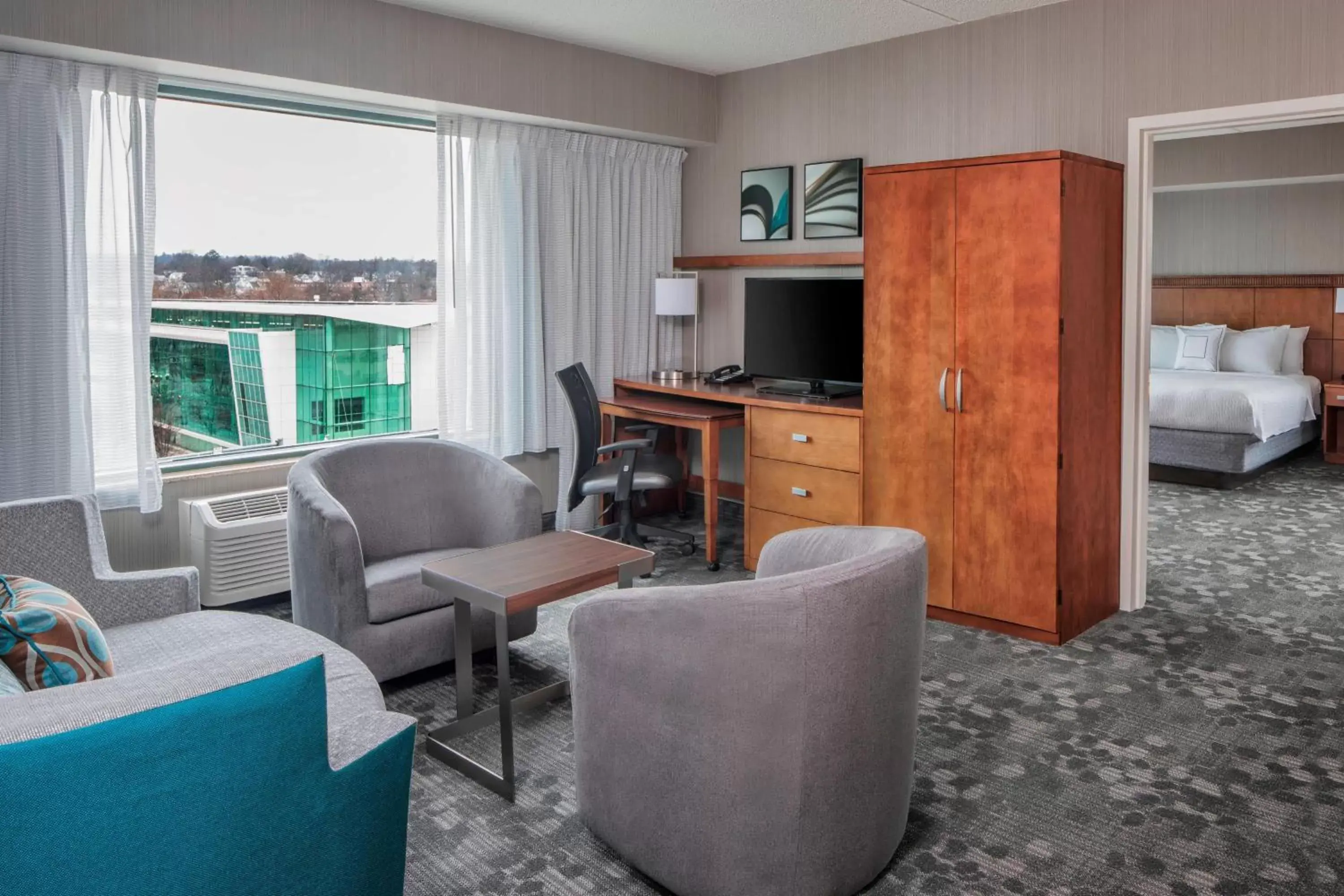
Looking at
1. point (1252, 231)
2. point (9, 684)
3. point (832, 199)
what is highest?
point (1252, 231)

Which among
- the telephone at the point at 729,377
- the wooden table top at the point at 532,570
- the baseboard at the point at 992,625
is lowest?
the baseboard at the point at 992,625

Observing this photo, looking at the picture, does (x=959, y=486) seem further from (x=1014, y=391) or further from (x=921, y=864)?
(x=921, y=864)

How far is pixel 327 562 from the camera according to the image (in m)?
3.21

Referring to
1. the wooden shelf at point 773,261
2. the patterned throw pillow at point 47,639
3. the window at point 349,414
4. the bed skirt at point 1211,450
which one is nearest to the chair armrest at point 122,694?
the patterned throw pillow at point 47,639

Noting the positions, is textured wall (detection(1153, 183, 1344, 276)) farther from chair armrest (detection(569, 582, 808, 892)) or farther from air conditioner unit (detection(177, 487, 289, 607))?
chair armrest (detection(569, 582, 808, 892))

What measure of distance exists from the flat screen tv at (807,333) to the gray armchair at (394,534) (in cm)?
180

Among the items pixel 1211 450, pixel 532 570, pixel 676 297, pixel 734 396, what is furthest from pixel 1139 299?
pixel 1211 450

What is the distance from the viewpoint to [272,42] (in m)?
4.11

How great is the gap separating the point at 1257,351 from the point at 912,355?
563 cm

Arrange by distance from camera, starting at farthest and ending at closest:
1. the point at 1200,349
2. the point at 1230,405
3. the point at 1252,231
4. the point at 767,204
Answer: the point at 1252,231
the point at 1200,349
the point at 1230,405
the point at 767,204

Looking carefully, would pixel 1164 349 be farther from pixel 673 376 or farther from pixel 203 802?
pixel 203 802

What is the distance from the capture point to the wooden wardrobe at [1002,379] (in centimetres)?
378

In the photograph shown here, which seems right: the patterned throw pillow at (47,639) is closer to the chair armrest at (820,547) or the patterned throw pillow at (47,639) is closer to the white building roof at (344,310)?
the chair armrest at (820,547)

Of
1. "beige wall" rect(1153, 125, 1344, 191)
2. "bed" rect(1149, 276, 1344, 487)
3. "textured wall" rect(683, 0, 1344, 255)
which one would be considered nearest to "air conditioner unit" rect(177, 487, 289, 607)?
"textured wall" rect(683, 0, 1344, 255)
